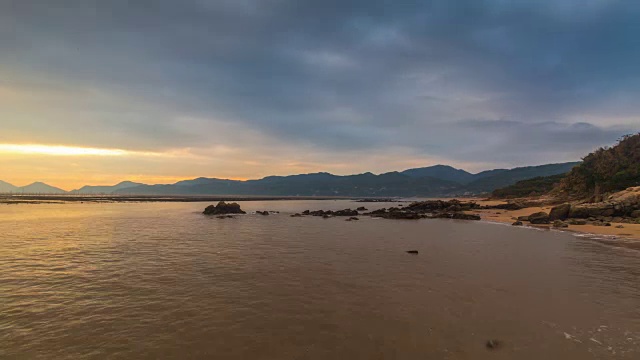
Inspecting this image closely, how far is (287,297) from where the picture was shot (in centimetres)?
1191

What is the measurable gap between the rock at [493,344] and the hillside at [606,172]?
2300 inches

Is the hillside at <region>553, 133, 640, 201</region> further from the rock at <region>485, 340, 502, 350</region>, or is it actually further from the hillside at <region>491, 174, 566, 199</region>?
the rock at <region>485, 340, 502, 350</region>

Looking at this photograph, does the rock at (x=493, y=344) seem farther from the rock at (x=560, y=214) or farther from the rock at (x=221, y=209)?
the rock at (x=221, y=209)

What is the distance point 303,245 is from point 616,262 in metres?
19.5

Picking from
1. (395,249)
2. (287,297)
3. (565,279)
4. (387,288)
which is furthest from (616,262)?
(287,297)

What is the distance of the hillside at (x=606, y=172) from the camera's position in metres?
53.1

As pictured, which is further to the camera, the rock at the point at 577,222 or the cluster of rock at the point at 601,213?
the rock at the point at 577,222

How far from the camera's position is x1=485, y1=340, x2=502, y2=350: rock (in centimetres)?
791

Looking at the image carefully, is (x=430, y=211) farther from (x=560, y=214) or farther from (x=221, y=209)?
(x=221, y=209)

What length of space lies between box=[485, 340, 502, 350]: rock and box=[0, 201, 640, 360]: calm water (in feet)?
0.54

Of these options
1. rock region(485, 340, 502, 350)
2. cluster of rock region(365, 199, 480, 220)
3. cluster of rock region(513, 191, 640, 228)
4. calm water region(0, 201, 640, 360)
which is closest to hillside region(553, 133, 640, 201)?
cluster of rock region(513, 191, 640, 228)

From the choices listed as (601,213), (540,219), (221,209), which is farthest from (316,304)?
(221,209)

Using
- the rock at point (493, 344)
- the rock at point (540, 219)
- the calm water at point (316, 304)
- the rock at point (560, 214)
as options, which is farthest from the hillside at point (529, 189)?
the rock at point (493, 344)

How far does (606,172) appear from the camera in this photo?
192 ft
